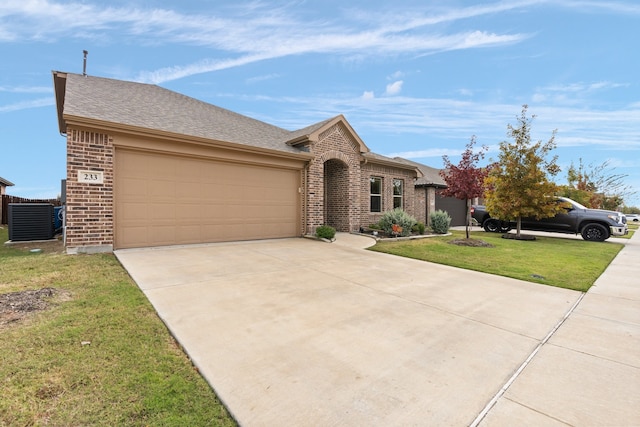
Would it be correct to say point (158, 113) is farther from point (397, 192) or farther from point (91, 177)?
point (397, 192)

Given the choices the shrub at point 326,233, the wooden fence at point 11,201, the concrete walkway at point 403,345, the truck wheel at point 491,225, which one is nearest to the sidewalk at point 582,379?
Answer: the concrete walkway at point 403,345

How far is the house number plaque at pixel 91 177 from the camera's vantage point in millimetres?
7219

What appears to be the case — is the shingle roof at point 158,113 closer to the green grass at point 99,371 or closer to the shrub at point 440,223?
the shrub at point 440,223

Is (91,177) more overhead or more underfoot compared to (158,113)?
more underfoot

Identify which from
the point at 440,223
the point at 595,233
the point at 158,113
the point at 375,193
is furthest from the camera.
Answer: the point at 375,193

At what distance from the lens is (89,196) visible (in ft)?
23.9

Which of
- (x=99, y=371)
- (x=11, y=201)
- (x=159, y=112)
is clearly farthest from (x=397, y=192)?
(x=11, y=201)

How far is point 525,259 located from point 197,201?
9.39m

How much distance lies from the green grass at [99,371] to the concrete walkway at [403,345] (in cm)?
19

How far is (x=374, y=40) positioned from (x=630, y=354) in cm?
1206

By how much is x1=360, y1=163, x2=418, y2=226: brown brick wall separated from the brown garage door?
360 cm

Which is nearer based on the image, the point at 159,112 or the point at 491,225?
the point at 159,112

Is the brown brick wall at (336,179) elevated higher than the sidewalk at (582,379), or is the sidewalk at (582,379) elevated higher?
the brown brick wall at (336,179)

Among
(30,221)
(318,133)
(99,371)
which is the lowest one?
(99,371)
